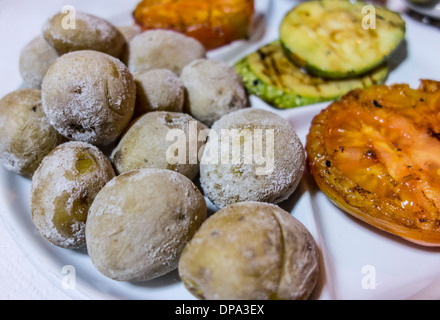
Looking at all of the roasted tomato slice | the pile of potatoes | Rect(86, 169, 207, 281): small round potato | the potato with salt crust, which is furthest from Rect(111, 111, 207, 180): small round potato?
the roasted tomato slice

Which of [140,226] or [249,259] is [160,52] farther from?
[249,259]

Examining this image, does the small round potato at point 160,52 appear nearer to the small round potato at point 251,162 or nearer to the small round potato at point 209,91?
the small round potato at point 209,91

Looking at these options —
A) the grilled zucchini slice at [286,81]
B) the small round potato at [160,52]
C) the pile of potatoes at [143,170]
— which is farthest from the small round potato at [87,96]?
the grilled zucchini slice at [286,81]

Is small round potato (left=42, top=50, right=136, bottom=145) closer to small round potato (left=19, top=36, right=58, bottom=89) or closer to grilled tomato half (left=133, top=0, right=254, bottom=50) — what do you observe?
small round potato (left=19, top=36, right=58, bottom=89)

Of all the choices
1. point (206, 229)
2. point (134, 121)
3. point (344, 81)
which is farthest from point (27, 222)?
point (344, 81)

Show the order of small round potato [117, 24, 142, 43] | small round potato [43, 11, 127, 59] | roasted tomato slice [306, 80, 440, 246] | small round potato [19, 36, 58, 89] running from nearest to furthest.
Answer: roasted tomato slice [306, 80, 440, 246]
small round potato [43, 11, 127, 59]
small round potato [19, 36, 58, 89]
small round potato [117, 24, 142, 43]
